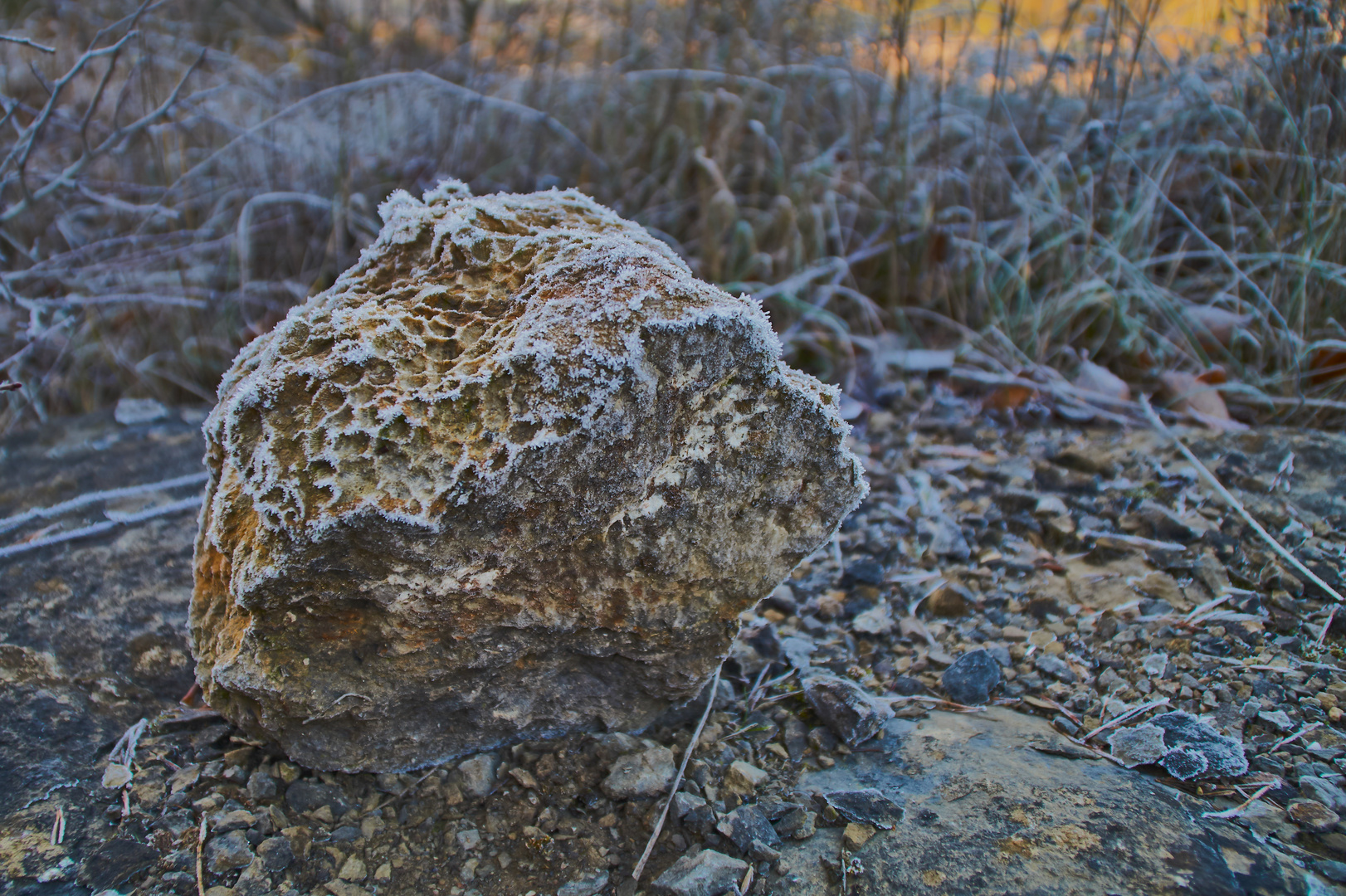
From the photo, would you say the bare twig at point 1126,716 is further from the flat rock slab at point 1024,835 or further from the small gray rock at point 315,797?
the small gray rock at point 315,797

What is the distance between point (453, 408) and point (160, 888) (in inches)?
33.0

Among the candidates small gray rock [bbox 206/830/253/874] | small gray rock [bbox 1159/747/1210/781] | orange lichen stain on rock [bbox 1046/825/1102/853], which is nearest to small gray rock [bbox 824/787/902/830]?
orange lichen stain on rock [bbox 1046/825/1102/853]

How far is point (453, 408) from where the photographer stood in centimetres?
120

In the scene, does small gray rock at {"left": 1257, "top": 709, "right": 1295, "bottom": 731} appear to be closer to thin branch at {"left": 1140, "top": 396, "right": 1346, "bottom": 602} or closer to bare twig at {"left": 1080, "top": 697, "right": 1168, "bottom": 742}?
bare twig at {"left": 1080, "top": 697, "right": 1168, "bottom": 742}

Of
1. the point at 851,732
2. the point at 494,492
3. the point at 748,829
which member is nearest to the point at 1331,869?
the point at 851,732

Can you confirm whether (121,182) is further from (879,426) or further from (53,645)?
(879,426)

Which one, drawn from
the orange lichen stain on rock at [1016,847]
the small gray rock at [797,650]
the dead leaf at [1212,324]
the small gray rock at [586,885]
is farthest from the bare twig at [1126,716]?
the dead leaf at [1212,324]

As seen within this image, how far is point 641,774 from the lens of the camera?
4.69ft

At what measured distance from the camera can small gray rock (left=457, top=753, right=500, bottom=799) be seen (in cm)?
143

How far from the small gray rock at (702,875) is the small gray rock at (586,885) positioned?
9 cm

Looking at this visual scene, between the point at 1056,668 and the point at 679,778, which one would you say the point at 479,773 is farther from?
the point at 1056,668

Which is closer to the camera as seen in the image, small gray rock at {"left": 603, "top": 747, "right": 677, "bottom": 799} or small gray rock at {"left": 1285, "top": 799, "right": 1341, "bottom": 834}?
small gray rock at {"left": 1285, "top": 799, "right": 1341, "bottom": 834}

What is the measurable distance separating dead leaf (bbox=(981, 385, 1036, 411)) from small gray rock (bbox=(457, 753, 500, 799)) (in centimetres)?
203

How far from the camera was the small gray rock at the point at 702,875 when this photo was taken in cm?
123
